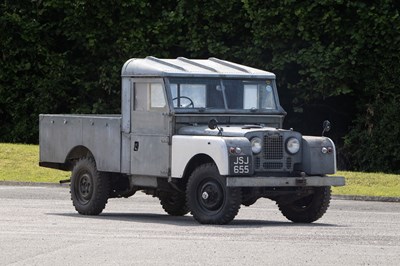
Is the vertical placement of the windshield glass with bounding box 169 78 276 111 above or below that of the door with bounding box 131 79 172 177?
above

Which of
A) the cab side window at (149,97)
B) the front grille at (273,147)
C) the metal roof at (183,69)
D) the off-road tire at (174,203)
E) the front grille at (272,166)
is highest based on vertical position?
the metal roof at (183,69)

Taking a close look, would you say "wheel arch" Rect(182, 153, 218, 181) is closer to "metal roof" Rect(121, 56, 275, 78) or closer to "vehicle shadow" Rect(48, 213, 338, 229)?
"vehicle shadow" Rect(48, 213, 338, 229)

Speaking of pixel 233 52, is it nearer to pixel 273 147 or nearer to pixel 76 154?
pixel 76 154

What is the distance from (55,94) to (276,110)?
17.2 m

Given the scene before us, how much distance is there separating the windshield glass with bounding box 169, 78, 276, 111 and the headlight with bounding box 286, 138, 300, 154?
1.26 metres

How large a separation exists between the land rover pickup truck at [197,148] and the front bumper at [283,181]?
0.01 meters

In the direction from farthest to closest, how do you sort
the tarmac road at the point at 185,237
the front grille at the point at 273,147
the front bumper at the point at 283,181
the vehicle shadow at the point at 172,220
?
the front grille at the point at 273,147
the vehicle shadow at the point at 172,220
the front bumper at the point at 283,181
the tarmac road at the point at 185,237

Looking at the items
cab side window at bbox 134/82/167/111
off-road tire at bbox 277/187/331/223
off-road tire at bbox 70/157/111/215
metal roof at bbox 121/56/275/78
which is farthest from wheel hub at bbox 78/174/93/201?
off-road tire at bbox 277/187/331/223

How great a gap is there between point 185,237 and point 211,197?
2260 millimetres

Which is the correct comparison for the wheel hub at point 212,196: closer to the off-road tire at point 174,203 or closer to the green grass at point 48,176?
the off-road tire at point 174,203

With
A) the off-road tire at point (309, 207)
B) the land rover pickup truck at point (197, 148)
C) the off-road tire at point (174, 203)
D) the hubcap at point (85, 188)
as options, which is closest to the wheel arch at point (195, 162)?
the land rover pickup truck at point (197, 148)

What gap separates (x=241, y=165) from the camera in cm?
1883

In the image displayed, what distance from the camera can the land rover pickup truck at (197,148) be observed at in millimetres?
19047

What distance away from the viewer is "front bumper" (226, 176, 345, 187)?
61.1ft
